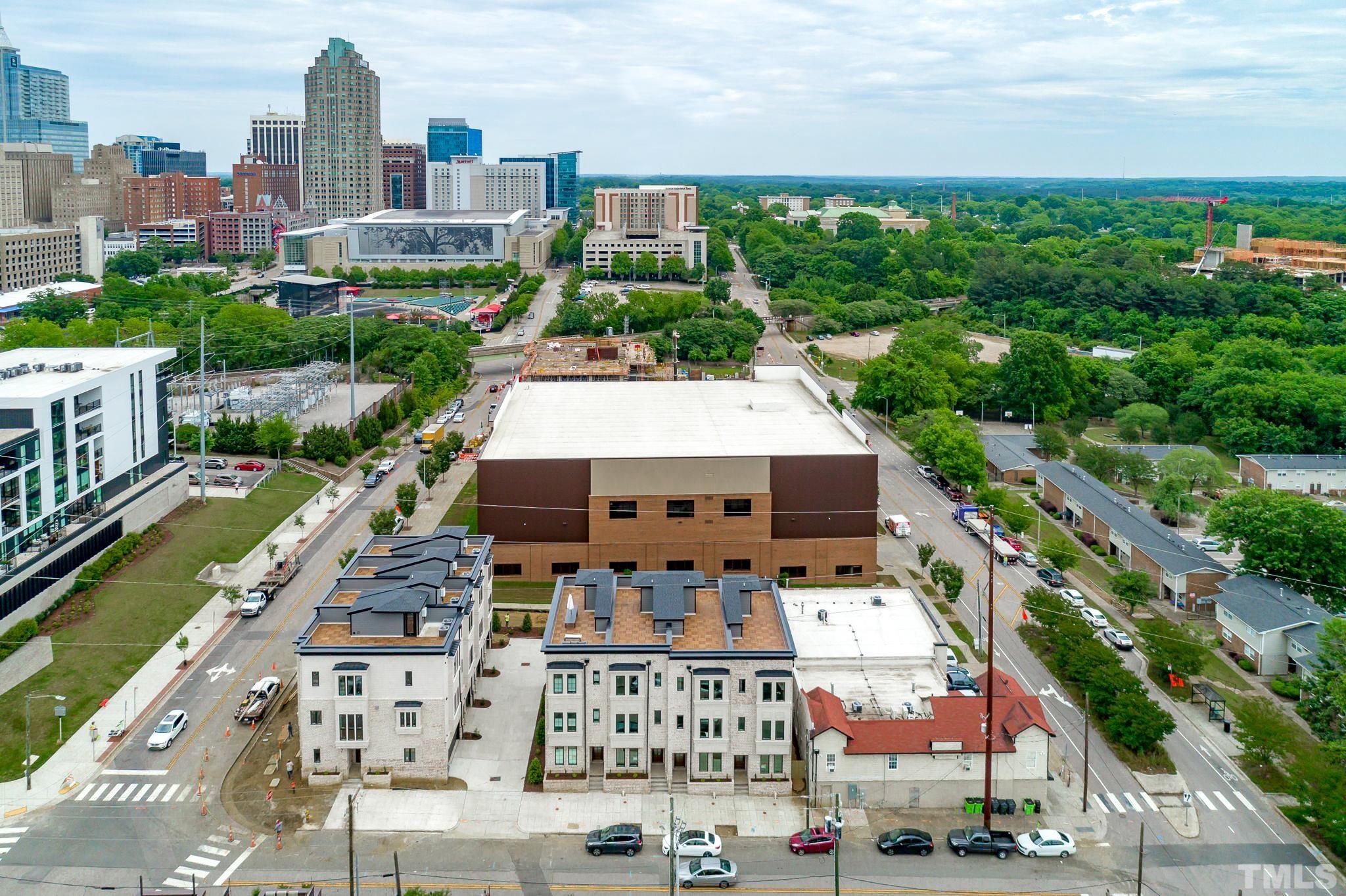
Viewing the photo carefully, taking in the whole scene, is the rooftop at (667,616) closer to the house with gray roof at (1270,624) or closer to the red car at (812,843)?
the red car at (812,843)

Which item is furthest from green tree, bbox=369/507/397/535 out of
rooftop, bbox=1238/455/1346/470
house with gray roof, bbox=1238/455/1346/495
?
rooftop, bbox=1238/455/1346/470

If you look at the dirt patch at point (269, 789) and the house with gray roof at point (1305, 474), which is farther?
the house with gray roof at point (1305, 474)

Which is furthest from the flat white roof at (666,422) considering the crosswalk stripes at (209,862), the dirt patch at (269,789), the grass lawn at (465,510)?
the crosswalk stripes at (209,862)

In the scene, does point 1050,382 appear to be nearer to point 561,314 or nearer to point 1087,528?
point 1087,528

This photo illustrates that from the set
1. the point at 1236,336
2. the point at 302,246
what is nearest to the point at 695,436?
the point at 1236,336

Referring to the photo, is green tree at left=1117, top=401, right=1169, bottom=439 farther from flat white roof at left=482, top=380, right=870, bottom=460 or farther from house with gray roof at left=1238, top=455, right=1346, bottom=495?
flat white roof at left=482, top=380, right=870, bottom=460

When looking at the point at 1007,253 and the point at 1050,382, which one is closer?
the point at 1050,382

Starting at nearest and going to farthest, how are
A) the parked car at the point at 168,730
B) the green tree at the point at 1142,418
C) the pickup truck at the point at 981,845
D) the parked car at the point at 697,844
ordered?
the parked car at the point at 697,844 → the pickup truck at the point at 981,845 → the parked car at the point at 168,730 → the green tree at the point at 1142,418
